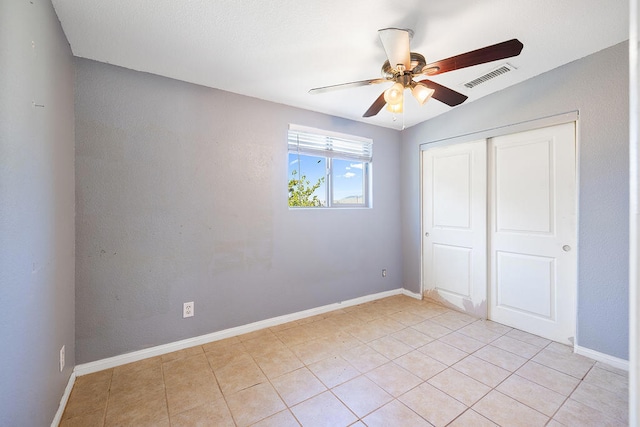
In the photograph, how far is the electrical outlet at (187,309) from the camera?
Answer: 2.38 meters

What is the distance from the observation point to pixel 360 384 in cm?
193

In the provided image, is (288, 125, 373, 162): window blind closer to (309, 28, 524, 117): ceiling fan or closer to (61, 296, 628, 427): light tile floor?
(309, 28, 524, 117): ceiling fan

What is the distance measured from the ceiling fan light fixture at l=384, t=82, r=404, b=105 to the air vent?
110 cm

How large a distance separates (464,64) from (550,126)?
1.51 metres

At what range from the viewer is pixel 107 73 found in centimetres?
209

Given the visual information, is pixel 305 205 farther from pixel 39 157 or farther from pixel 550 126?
pixel 550 126

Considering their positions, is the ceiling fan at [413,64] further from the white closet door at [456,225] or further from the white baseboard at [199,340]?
the white baseboard at [199,340]

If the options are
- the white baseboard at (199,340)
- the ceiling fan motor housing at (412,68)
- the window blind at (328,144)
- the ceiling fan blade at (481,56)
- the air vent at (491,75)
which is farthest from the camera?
the window blind at (328,144)

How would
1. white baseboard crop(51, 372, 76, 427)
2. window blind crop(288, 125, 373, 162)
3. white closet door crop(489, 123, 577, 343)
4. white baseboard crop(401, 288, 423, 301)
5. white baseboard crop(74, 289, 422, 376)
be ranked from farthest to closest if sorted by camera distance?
white baseboard crop(401, 288, 423, 301) → window blind crop(288, 125, 373, 162) → white closet door crop(489, 123, 577, 343) → white baseboard crop(74, 289, 422, 376) → white baseboard crop(51, 372, 76, 427)

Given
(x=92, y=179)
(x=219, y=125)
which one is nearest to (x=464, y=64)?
(x=219, y=125)

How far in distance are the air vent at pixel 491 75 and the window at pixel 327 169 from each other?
4.18ft

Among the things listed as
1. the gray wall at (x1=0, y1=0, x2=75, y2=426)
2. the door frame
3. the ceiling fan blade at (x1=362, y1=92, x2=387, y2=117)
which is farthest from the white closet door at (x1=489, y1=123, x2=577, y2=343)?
the gray wall at (x1=0, y1=0, x2=75, y2=426)

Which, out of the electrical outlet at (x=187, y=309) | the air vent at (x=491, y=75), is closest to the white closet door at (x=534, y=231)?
the air vent at (x=491, y=75)

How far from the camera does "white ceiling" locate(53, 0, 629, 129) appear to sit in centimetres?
161
